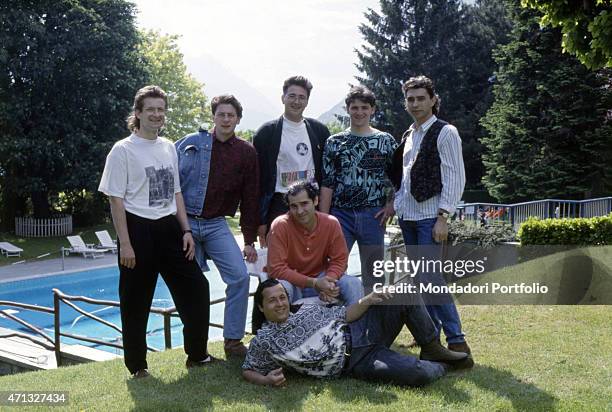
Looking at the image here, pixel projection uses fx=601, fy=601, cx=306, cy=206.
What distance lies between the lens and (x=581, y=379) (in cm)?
418

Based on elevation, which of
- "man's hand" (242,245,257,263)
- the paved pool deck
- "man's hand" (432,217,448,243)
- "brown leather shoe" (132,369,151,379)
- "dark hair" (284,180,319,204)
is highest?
"dark hair" (284,180,319,204)

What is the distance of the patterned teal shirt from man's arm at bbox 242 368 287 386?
1507 mm

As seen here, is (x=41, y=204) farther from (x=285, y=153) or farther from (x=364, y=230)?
(x=364, y=230)

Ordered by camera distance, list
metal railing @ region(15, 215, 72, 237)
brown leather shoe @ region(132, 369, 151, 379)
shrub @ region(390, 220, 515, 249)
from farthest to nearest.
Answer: metal railing @ region(15, 215, 72, 237), shrub @ region(390, 220, 515, 249), brown leather shoe @ region(132, 369, 151, 379)

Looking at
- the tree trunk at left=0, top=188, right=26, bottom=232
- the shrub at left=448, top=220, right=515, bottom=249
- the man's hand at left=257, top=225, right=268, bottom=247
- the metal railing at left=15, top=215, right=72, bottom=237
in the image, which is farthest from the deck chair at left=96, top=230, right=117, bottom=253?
the man's hand at left=257, top=225, right=268, bottom=247

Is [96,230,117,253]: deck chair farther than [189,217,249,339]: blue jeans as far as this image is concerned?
Yes

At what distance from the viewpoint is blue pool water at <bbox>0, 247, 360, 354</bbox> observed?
450 inches

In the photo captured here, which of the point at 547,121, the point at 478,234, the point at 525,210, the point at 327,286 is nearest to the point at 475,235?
the point at 478,234

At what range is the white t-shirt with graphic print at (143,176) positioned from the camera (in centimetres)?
418

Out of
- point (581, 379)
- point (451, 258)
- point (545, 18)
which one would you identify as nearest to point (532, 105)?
point (451, 258)

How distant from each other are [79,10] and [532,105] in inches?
641

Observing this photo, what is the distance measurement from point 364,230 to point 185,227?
1.44 m

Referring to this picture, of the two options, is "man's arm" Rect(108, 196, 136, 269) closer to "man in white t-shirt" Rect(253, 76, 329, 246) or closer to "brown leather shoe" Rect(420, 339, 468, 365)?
"man in white t-shirt" Rect(253, 76, 329, 246)

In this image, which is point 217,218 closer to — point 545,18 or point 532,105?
point 545,18
